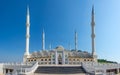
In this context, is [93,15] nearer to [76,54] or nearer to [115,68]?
[76,54]

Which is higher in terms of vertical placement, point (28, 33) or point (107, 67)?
point (28, 33)

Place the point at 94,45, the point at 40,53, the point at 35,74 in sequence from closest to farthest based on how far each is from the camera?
the point at 35,74, the point at 94,45, the point at 40,53

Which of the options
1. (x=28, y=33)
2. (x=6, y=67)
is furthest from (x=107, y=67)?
(x=28, y=33)

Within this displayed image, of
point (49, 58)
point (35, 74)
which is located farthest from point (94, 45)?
point (35, 74)

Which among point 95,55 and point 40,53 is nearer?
point 95,55

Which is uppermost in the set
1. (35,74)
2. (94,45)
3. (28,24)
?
(28,24)

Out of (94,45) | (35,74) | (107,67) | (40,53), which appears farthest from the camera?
(40,53)

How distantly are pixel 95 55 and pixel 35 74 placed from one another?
94.9 ft

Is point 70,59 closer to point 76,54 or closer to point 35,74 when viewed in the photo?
point 76,54

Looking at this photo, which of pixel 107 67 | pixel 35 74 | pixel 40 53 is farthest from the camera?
pixel 40 53

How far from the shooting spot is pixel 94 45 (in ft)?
191

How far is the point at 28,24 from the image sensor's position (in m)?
60.1

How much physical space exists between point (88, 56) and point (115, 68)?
18205 mm

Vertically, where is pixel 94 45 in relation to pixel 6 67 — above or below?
above
